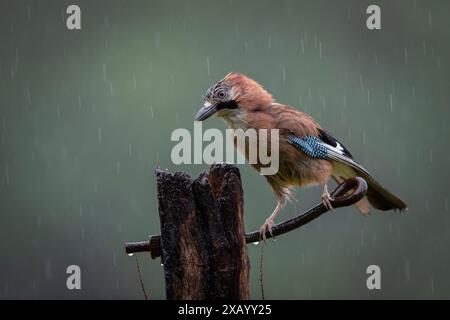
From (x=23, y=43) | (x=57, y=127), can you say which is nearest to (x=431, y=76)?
(x=57, y=127)

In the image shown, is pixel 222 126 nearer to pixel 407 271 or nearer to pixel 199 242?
pixel 407 271

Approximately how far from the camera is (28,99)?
14.9 meters

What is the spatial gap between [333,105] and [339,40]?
3127 mm

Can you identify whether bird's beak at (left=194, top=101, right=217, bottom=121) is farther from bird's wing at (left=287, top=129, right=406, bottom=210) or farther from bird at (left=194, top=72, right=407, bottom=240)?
bird's wing at (left=287, top=129, right=406, bottom=210)

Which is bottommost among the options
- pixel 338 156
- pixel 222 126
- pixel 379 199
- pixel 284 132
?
pixel 379 199

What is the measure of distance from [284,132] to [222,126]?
4745mm

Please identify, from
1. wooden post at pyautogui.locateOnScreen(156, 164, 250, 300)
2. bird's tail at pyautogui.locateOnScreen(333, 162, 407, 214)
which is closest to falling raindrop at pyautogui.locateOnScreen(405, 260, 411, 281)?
bird's tail at pyautogui.locateOnScreen(333, 162, 407, 214)

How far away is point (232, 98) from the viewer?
551cm

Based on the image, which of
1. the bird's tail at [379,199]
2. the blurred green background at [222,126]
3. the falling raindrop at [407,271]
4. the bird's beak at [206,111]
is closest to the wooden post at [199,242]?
the bird's beak at [206,111]

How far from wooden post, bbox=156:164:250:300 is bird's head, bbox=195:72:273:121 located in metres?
1.57

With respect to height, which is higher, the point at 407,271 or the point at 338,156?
the point at 338,156

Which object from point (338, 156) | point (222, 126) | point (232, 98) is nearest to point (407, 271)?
point (222, 126)

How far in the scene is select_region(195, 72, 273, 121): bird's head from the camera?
17.9 feet
